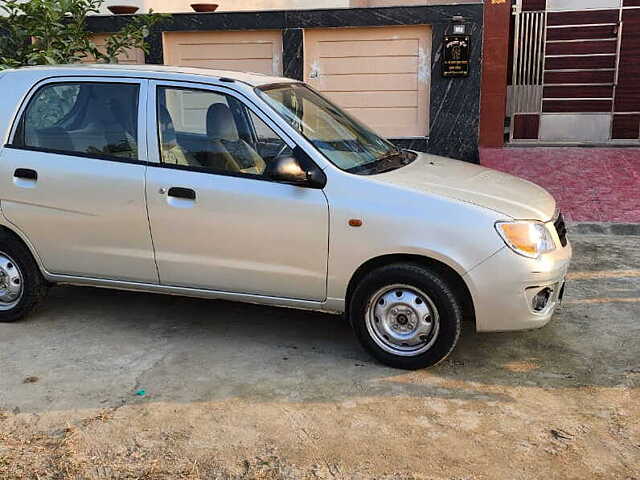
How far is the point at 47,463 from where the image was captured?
3.53 metres

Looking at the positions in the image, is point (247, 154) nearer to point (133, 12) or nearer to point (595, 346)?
point (595, 346)

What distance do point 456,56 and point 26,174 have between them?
711 centimetres

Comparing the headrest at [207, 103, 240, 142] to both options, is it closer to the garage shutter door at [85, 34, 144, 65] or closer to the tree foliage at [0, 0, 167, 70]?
the tree foliage at [0, 0, 167, 70]

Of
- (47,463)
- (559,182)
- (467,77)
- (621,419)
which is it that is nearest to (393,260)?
(621,419)

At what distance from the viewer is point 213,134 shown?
188 inches

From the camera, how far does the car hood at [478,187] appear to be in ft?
14.4

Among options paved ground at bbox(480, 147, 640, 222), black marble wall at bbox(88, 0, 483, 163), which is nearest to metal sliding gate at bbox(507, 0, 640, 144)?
paved ground at bbox(480, 147, 640, 222)

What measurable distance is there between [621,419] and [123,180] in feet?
11.1

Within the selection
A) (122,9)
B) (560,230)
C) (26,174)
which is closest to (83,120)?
(26,174)

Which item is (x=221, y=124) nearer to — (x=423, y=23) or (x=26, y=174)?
(x=26, y=174)

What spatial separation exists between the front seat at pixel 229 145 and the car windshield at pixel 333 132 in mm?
291

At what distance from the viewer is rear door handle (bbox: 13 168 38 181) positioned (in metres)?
5.02

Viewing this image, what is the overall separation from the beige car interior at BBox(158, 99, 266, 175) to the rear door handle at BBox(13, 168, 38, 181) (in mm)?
978

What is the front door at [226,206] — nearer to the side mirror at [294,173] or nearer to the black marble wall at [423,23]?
the side mirror at [294,173]
